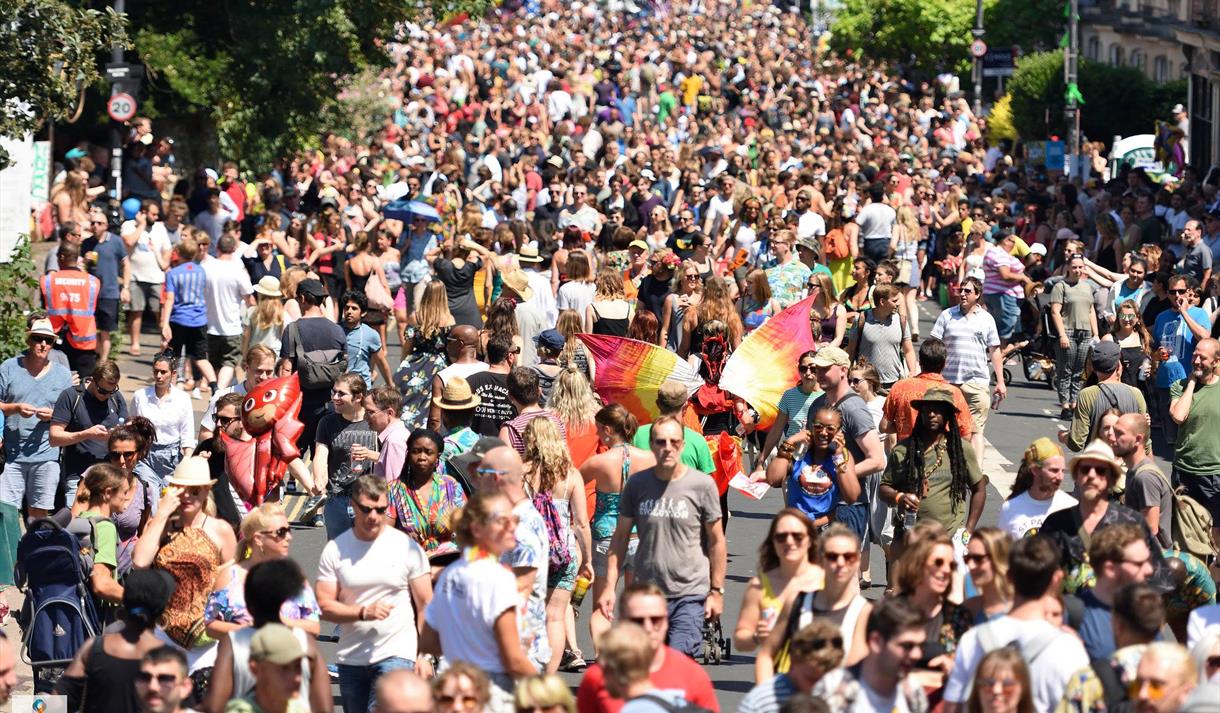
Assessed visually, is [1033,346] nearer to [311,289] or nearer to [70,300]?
[311,289]

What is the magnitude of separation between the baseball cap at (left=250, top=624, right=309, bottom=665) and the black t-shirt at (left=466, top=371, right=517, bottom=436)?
4.84 m

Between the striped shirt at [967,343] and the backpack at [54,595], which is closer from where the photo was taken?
the backpack at [54,595]

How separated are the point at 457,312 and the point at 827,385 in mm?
6207

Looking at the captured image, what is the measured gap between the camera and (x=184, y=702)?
8102 millimetres

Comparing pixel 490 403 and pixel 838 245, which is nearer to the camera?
pixel 490 403

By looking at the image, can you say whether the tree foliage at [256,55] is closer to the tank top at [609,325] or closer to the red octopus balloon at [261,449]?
the tank top at [609,325]

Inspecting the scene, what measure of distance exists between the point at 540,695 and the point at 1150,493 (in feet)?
14.2

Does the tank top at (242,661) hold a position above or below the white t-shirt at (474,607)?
below

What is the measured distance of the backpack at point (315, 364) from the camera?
48.1 ft

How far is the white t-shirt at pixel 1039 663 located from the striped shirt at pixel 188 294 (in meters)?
11.9

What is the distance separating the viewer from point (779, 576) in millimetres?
8469

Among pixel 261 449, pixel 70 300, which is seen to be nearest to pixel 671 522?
pixel 261 449

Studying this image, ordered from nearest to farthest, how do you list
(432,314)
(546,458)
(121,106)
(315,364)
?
(546,458)
(315,364)
(432,314)
(121,106)

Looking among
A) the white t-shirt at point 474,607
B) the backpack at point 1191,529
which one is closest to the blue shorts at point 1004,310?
the backpack at point 1191,529
